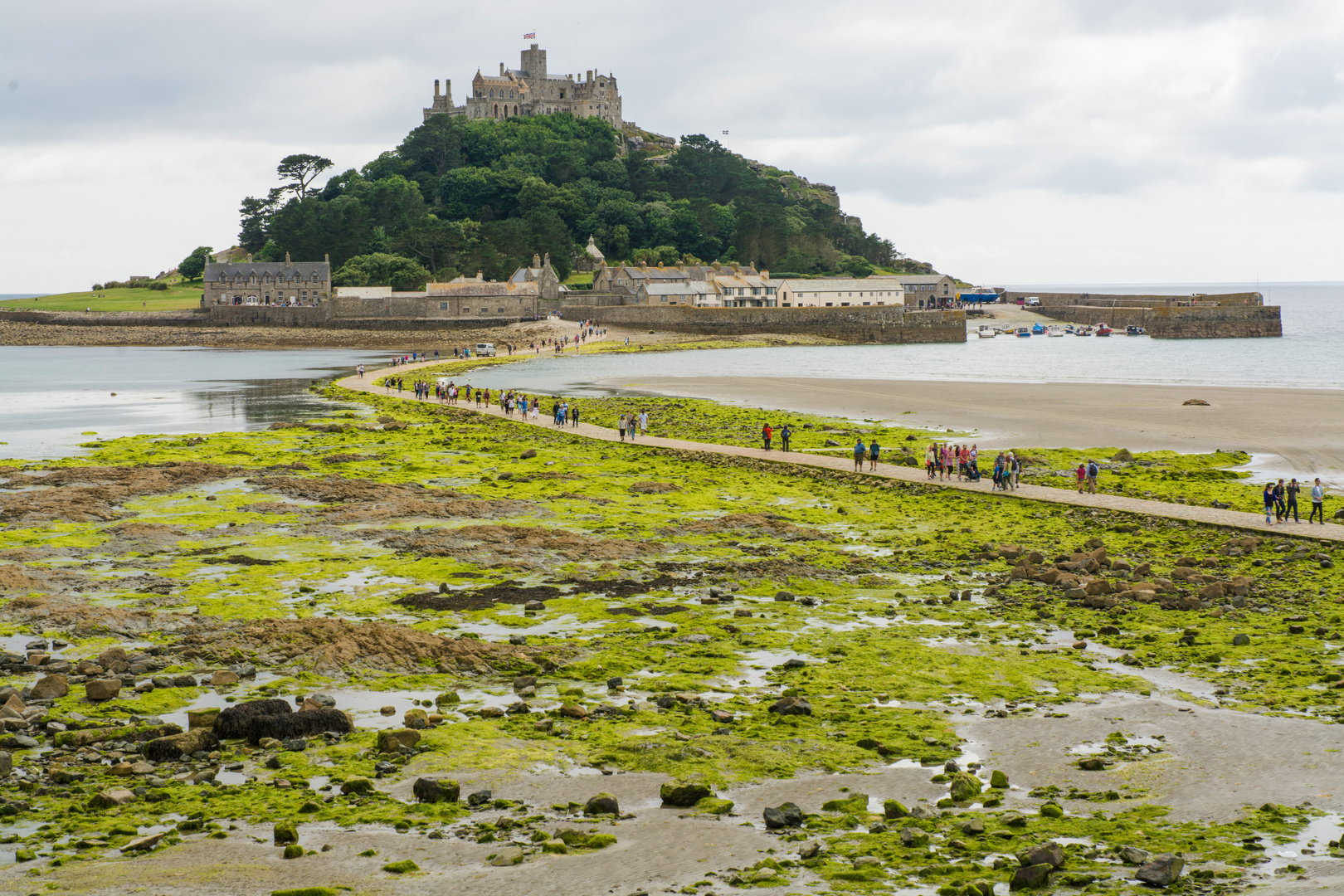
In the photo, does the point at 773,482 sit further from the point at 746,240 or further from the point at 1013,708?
the point at 746,240

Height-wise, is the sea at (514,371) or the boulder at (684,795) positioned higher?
the sea at (514,371)

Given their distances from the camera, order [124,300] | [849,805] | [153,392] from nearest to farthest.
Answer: [849,805] → [153,392] → [124,300]

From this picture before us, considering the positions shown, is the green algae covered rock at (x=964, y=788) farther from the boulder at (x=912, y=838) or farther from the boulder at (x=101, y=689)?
the boulder at (x=101, y=689)

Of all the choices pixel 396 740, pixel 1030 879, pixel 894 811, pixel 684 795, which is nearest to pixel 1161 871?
pixel 1030 879

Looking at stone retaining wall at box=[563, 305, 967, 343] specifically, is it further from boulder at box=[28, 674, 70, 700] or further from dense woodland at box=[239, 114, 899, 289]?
boulder at box=[28, 674, 70, 700]

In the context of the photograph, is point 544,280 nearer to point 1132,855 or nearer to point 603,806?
point 603,806

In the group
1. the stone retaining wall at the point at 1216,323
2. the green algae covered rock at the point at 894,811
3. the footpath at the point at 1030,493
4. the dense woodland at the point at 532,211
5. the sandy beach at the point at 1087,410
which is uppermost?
the dense woodland at the point at 532,211

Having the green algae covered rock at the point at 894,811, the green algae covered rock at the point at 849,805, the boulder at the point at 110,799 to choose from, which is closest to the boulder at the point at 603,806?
the green algae covered rock at the point at 849,805

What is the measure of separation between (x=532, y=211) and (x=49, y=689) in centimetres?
11444

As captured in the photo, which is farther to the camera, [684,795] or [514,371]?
[514,371]

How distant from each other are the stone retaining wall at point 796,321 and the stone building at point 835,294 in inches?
407

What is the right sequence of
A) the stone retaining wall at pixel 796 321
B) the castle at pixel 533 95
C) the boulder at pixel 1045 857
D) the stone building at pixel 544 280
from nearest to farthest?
the boulder at pixel 1045 857 < the stone retaining wall at pixel 796 321 < the stone building at pixel 544 280 < the castle at pixel 533 95

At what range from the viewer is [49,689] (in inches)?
535

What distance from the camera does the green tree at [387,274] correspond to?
117312mm
